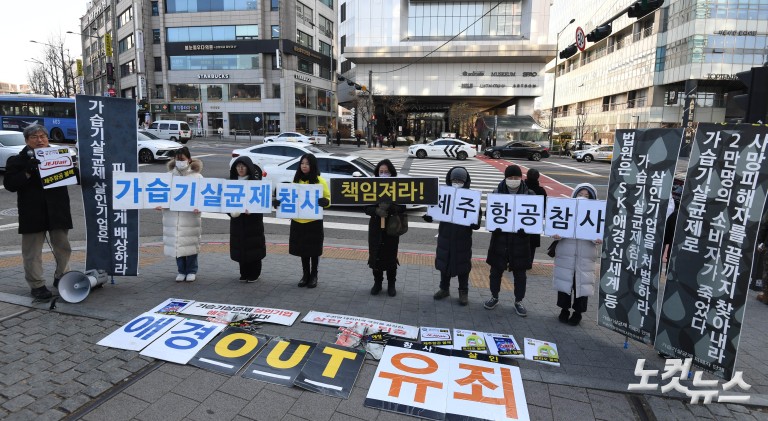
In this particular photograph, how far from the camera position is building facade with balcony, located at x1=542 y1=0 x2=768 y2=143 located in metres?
46.8

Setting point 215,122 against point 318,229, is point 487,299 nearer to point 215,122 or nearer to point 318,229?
point 318,229

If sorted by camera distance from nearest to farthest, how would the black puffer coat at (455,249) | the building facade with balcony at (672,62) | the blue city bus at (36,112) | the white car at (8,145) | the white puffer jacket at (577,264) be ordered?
the white puffer jacket at (577,264), the black puffer coat at (455,249), the white car at (8,145), the blue city bus at (36,112), the building facade with balcony at (672,62)

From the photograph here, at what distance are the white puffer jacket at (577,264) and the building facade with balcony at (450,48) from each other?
4914cm

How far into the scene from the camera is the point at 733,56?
47250mm

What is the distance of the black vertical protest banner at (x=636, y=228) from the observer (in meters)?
4.02

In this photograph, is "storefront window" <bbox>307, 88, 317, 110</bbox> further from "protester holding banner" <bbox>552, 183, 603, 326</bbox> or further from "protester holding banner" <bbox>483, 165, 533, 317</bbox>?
"protester holding banner" <bbox>552, 183, 603, 326</bbox>

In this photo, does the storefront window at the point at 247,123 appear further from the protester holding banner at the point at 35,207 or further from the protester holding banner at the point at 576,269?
the protester holding banner at the point at 576,269

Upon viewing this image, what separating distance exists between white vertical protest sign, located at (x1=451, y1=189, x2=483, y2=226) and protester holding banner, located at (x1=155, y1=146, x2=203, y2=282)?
3.49 m

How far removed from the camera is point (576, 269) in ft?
16.3

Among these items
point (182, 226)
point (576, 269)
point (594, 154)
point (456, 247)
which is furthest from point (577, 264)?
point (594, 154)

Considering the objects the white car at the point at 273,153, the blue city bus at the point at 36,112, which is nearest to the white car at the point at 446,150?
the white car at the point at 273,153

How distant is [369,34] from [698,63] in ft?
125

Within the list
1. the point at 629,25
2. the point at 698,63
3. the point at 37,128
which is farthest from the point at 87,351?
the point at 629,25

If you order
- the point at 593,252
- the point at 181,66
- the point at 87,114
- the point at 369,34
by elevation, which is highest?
the point at 369,34
